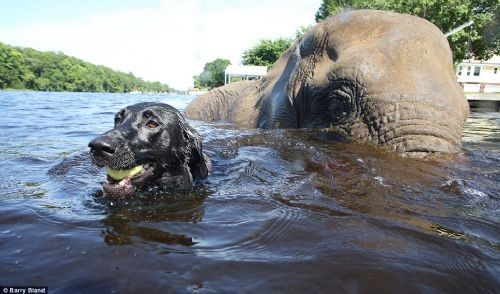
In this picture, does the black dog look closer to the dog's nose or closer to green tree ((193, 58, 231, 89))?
the dog's nose

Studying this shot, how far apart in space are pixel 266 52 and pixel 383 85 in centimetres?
5284

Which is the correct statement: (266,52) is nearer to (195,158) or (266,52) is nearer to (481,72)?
(481,72)

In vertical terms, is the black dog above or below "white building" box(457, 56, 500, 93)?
below

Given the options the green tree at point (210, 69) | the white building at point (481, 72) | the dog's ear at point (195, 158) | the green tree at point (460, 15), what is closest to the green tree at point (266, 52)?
the white building at point (481, 72)

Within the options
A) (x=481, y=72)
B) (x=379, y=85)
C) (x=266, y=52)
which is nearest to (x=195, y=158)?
(x=379, y=85)

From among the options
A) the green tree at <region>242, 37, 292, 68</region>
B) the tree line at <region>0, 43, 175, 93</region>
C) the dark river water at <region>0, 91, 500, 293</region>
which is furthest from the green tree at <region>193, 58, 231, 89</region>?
the dark river water at <region>0, 91, 500, 293</region>

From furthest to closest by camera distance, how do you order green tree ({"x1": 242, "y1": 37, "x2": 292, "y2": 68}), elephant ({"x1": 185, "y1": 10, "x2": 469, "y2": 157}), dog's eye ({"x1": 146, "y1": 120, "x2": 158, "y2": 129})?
1. green tree ({"x1": 242, "y1": 37, "x2": 292, "y2": 68})
2. elephant ({"x1": 185, "y1": 10, "x2": 469, "y2": 157})
3. dog's eye ({"x1": 146, "y1": 120, "x2": 158, "y2": 129})

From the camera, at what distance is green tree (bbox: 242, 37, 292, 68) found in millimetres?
54263

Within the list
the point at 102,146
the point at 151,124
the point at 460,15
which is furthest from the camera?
the point at 460,15

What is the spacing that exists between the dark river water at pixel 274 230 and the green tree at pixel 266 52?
5043cm

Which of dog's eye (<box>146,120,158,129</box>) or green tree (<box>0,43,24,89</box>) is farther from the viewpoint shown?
green tree (<box>0,43,24,89</box>)

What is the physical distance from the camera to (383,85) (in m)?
5.17

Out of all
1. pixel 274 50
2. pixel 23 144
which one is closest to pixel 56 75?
pixel 274 50

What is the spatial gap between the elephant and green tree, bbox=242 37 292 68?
47945 millimetres
